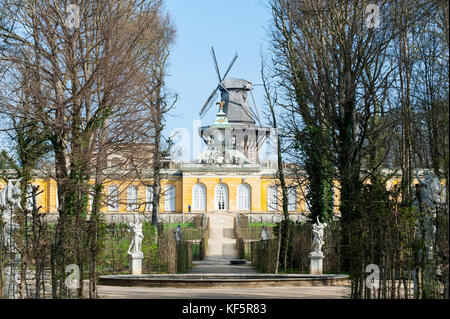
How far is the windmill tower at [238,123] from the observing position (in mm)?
63188

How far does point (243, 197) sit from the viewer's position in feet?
174

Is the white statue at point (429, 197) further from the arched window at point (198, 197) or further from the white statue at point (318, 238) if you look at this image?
the arched window at point (198, 197)

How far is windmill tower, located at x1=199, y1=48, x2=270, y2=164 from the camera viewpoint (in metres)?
63.2

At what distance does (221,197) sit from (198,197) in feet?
6.11

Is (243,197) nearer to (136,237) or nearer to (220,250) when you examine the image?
(220,250)

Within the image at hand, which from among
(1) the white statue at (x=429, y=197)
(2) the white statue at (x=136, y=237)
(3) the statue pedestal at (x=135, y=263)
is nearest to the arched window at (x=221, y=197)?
(2) the white statue at (x=136, y=237)

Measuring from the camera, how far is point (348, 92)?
597 inches

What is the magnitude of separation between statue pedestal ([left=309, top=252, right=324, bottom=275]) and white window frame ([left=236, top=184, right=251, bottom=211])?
3535 centimetres

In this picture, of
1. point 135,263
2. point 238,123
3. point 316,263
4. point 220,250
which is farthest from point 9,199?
point 238,123

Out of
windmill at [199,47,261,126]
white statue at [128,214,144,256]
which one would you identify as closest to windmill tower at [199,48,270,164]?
windmill at [199,47,261,126]

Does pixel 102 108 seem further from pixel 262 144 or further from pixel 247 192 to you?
pixel 262 144

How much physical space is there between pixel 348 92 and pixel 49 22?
24.0 feet

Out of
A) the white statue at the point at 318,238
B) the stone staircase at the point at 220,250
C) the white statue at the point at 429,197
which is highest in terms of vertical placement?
the white statue at the point at 429,197
